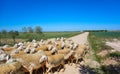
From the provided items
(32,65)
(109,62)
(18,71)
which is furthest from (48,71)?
(109,62)

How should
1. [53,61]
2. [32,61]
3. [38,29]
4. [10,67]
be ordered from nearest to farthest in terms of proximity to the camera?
[10,67]
[32,61]
[53,61]
[38,29]

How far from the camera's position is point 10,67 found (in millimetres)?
5914

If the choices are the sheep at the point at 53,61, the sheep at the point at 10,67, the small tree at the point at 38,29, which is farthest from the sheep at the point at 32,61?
the small tree at the point at 38,29

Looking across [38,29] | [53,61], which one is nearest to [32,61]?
[53,61]

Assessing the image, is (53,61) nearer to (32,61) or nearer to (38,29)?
(32,61)

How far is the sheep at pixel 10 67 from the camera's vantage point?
18.6 feet

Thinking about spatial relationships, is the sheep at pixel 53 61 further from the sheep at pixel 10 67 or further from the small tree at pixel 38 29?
the small tree at pixel 38 29

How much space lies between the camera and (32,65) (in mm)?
7383

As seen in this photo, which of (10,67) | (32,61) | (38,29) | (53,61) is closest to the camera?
(10,67)

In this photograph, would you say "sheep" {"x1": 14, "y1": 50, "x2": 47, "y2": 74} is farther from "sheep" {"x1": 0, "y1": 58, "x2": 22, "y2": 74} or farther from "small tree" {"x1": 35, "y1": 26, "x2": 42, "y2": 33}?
"small tree" {"x1": 35, "y1": 26, "x2": 42, "y2": 33}

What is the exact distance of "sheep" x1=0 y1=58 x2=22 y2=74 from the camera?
5661mm

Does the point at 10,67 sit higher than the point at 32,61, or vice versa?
the point at 10,67

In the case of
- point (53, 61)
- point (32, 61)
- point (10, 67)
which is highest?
point (10, 67)

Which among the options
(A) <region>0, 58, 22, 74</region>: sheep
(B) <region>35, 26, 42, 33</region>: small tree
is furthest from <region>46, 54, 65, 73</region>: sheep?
(B) <region>35, 26, 42, 33</region>: small tree
